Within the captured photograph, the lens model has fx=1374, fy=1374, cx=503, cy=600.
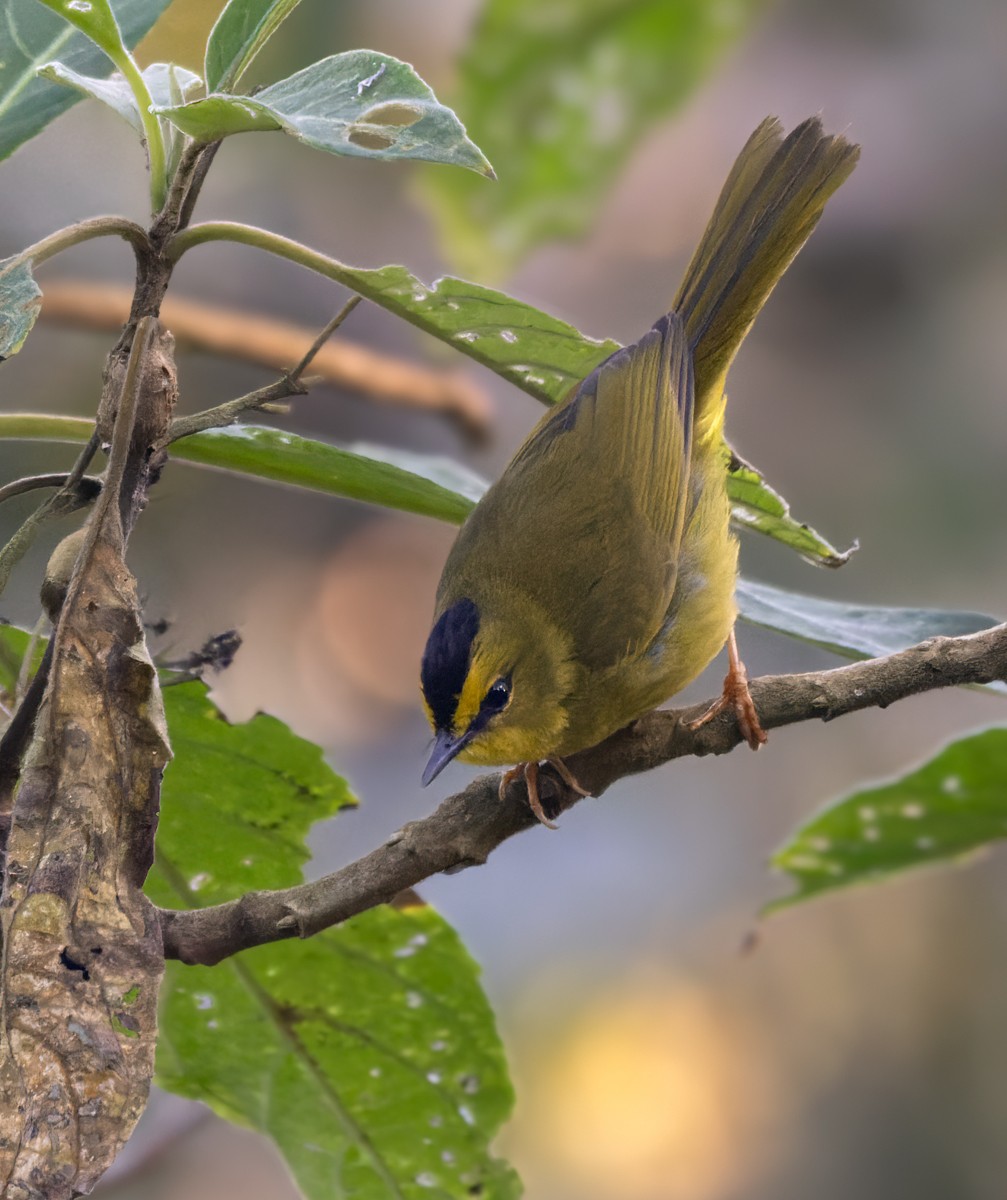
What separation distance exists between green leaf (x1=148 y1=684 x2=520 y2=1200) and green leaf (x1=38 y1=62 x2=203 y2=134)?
661mm

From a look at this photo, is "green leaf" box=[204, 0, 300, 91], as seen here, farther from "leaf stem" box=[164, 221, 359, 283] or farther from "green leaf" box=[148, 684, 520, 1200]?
"green leaf" box=[148, 684, 520, 1200]

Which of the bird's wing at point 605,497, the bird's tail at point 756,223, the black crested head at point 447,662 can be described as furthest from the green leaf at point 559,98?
the black crested head at point 447,662

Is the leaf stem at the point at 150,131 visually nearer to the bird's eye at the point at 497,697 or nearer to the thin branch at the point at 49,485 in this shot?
the thin branch at the point at 49,485

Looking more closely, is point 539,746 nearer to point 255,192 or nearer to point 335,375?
point 335,375

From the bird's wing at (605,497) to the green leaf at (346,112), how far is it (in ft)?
4.20

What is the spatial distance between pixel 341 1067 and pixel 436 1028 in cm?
14

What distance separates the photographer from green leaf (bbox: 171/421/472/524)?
1646 millimetres

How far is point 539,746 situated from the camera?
92.8 inches

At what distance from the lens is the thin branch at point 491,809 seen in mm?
1360

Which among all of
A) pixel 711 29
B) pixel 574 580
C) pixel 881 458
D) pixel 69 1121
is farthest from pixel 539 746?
pixel 881 458

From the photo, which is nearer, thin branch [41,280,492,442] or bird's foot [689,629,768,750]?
bird's foot [689,629,768,750]

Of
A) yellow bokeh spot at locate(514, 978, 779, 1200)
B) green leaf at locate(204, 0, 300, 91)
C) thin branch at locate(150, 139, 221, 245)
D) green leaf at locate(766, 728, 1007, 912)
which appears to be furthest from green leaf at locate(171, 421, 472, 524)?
yellow bokeh spot at locate(514, 978, 779, 1200)

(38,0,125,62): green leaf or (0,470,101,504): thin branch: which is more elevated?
(38,0,125,62): green leaf

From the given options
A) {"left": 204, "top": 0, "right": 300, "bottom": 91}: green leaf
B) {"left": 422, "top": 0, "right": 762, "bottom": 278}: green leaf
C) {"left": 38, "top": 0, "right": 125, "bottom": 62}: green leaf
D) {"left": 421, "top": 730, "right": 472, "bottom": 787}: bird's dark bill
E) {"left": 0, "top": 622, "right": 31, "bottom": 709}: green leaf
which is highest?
{"left": 422, "top": 0, "right": 762, "bottom": 278}: green leaf
